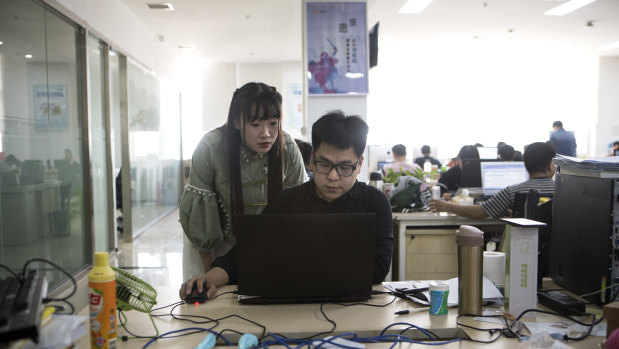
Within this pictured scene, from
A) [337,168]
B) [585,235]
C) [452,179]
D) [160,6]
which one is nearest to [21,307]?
[337,168]

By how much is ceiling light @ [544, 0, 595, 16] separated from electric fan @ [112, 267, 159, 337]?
23.4 feet

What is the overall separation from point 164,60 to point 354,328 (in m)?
8.22

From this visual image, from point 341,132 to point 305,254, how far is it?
1.61 feet

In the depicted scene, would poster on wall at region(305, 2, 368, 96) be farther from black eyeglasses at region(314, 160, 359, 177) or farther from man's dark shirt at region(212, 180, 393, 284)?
black eyeglasses at region(314, 160, 359, 177)

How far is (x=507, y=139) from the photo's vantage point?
1210 centimetres

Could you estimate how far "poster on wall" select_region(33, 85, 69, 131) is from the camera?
12.1 ft

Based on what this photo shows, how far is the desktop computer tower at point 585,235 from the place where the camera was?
4.80ft

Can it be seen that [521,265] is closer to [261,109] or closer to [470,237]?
[470,237]

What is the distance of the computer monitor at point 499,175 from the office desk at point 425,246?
1100 mm

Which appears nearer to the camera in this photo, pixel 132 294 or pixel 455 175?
pixel 132 294

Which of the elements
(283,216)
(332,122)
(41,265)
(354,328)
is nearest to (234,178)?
(332,122)

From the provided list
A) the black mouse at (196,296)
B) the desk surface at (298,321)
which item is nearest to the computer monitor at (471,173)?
the desk surface at (298,321)

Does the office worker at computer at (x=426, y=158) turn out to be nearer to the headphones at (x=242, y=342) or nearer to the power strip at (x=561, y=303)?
the power strip at (x=561, y=303)

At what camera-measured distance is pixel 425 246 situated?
11.2 ft
